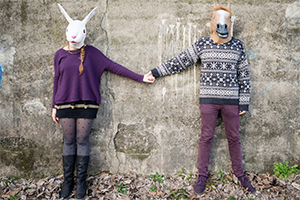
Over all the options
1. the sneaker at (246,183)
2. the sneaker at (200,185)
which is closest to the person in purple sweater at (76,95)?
the sneaker at (200,185)

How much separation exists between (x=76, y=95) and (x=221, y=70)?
5.73 ft

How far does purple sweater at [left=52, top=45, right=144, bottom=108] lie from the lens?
2510 mm

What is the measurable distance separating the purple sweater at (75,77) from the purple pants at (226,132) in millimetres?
1366

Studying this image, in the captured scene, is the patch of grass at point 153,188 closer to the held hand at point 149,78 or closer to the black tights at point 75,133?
the black tights at point 75,133

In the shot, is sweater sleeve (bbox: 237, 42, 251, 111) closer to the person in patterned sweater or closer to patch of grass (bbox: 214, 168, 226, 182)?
the person in patterned sweater

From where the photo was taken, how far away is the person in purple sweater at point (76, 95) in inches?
98.8

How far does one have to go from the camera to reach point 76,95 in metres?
2.50

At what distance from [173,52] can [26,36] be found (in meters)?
1.97

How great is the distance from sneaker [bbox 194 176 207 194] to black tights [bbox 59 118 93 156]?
1.41 metres

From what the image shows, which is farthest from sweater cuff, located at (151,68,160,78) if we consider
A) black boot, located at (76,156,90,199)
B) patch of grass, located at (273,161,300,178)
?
patch of grass, located at (273,161,300,178)

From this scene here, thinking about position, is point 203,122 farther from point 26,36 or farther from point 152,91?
point 26,36

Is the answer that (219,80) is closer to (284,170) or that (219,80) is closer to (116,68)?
(116,68)

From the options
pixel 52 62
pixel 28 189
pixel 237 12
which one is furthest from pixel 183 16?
pixel 28 189

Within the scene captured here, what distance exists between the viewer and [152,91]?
115 inches
